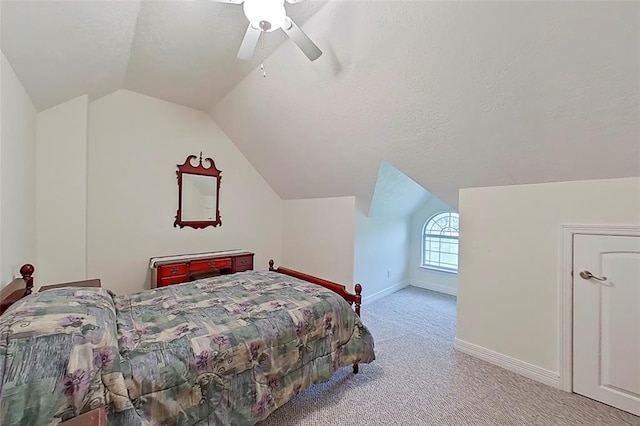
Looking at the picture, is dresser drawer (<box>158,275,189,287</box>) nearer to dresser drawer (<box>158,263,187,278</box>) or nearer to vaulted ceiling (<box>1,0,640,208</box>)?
dresser drawer (<box>158,263,187,278</box>)

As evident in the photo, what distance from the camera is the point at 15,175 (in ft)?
6.05

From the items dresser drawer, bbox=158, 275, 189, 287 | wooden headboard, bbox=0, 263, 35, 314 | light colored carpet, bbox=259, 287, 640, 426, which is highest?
wooden headboard, bbox=0, 263, 35, 314

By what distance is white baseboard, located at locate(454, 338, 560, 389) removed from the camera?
220cm

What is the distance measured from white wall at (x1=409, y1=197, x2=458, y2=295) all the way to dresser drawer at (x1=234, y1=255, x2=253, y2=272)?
3025 mm

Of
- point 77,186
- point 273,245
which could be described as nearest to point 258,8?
point 77,186

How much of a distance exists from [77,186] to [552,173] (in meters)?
4.28

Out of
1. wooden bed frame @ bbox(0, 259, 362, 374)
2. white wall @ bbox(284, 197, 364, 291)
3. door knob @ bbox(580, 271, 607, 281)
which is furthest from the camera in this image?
white wall @ bbox(284, 197, 364, 291)

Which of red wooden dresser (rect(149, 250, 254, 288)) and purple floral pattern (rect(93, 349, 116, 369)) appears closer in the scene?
purple floral pattern (rect(93, 349, 116, 369))

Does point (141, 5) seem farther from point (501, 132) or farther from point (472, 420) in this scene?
point (472, 420)

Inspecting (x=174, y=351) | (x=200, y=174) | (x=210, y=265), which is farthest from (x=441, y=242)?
(x=174, y=351)

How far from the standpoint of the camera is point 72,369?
1.01 metres

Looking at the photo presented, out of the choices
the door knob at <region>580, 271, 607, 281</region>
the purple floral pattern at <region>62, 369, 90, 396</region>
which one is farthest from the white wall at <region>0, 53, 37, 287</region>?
the door knob at <region>580, 271, 607, 281</region>

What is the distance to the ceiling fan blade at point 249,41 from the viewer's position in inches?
65.7

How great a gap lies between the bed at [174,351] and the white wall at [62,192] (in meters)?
1.17
